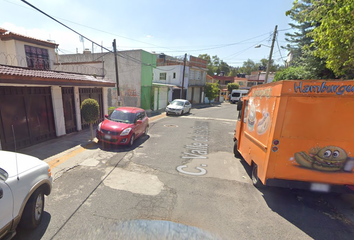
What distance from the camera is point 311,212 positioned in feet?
11.8

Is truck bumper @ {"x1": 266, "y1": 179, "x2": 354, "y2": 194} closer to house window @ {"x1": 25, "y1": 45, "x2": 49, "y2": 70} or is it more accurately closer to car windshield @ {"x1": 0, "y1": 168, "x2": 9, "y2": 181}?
car windshield @ {"x1": 0, "y1": 168, "x2": 9, "y2": 181}

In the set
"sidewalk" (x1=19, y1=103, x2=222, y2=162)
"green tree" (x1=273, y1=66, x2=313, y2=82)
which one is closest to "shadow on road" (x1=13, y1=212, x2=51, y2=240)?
"sidewalk" (x1=19, y1=103, x2=222, y2=162)

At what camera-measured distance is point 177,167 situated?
18.4 feet

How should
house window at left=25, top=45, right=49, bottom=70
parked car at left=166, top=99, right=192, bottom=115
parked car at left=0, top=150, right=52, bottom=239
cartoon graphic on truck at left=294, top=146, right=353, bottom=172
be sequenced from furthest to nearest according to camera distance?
1. parked car at left=166, top=99, right=192, bottom=115
2. house window at left=25, top=45, right=49, bottom=70
3. cartoon graphic on truck at left=294, top=146, right=353, bottom=172
4. parked car at left=0, top=150, right=52, bottom=239

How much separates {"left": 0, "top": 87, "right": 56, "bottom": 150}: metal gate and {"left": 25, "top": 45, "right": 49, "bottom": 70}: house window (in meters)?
5.58

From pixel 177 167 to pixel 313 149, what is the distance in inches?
146

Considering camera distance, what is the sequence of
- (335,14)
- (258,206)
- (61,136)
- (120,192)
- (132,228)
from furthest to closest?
(61,136) → (335,14) → (120,192) → (258,206) → (132,228)

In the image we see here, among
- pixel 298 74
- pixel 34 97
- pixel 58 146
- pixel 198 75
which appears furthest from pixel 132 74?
pixel 198 75

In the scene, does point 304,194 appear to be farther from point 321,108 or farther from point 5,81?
point 5,81

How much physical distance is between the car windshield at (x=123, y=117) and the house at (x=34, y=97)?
8.19 ft

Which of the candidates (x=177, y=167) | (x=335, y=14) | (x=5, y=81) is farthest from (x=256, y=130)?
(x=5, y=81)

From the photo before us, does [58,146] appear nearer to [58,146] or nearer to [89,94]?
[58,146]

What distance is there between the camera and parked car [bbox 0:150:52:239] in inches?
89.5

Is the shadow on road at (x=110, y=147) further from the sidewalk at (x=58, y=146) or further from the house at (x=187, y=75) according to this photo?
the house at (x=187, y=75)
